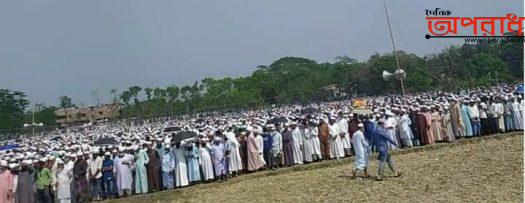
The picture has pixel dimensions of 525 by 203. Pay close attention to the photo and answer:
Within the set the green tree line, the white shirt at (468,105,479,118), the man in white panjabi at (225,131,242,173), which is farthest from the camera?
the green tree line

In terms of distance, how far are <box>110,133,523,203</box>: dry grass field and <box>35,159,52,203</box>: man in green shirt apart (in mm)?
1781

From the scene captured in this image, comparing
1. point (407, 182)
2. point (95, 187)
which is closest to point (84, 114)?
point (95, 187)

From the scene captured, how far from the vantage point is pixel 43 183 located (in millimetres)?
11906

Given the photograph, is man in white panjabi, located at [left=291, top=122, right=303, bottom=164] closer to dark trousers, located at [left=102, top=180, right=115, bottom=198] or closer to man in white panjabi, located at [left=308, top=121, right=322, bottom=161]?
man in white panjabi, located at [left=308, top=121, right=322, bottom=161]

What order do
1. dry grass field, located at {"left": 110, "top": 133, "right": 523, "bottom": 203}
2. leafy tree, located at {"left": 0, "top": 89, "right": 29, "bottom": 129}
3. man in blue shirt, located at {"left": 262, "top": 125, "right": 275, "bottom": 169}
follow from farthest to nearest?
leafy tree, located at {"left": 0, "top": 89, "right": 29, "bottom": 129}
man in blue shirt, located at {"left": 262, "top": 125, "right": 275, "bottom": 169}
dry grass field, located at {"left": 110, "top": 133, "right": 523, "bottom": 203}

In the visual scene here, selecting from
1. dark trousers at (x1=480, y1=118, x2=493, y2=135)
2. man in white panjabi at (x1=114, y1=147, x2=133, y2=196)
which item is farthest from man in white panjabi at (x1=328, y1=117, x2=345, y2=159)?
man in white panjabi at (x1=114, y1=147, x2=133, y2=196)

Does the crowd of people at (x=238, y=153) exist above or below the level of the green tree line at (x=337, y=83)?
below

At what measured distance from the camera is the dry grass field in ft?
30.7

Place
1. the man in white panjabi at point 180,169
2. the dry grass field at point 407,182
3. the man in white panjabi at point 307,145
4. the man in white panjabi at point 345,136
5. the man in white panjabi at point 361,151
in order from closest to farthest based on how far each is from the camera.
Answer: the dry grass field at point 407,182 → the man in white panjabi at point 361,151 → the man in white panjabi at point 180,169 → the man in white panjabi at point 307,145 → the man in white panjabi at point 345,136

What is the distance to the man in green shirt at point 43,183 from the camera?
1191 cm

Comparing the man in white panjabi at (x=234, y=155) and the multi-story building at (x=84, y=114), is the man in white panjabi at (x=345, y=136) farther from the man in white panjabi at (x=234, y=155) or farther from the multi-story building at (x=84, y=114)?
the multi-story building at (x=84, y=114)

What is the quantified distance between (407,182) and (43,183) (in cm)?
807

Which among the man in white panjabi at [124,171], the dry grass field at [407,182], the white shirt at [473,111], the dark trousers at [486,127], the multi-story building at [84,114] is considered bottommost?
the dry grass field at [407,182]

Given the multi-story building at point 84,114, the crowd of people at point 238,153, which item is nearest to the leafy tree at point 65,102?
the multi-story building at point 84,114
